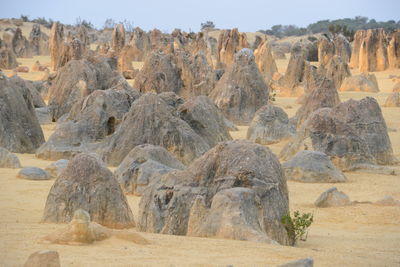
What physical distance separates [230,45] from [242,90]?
Result: 20662 millimetres

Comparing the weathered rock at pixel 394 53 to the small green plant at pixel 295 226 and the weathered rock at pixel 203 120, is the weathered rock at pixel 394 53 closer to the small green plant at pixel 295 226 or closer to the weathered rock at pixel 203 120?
the weathered rock at pixel 203 120

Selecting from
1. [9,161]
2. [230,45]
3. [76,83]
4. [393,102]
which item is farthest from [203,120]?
[230,45]

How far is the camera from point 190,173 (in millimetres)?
8133

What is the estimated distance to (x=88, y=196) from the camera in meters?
8.60

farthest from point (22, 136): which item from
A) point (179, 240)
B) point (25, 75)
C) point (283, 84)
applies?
point (25, 75)

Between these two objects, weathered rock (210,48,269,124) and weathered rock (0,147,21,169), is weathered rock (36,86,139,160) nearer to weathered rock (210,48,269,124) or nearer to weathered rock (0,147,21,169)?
weathered rock (0,147,21,169)

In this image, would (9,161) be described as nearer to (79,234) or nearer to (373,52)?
(79,234)

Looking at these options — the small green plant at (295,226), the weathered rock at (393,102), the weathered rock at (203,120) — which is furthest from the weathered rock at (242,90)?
Answer: the small green plant at (295,226)

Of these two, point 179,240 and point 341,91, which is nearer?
point 179,240

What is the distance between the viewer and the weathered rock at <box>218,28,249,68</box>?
42688 millimetres

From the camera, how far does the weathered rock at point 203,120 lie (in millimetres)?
15547

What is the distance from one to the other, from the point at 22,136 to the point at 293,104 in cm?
1212

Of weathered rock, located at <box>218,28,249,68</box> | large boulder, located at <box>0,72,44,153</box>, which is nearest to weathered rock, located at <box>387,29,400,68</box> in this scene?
weathered rock, located at <box>218,28,249,68</box>

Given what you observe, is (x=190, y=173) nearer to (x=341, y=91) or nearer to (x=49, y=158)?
(x=49, y=158)
